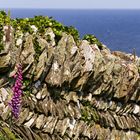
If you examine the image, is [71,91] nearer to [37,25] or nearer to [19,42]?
[37,25]

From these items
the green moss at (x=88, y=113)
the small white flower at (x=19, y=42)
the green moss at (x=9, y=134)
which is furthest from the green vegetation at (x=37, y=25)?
the green moss at (x=9, y=134)

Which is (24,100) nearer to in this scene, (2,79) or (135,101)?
(2,79)

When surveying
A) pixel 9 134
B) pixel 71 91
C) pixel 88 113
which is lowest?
pixel 88 113

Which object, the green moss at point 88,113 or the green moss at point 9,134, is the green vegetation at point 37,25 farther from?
the green moss at point 9,134

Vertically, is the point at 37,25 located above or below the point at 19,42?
above

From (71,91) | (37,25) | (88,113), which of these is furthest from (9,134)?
(88,113)

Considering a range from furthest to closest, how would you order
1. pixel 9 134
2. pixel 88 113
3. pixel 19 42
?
pixel 88 113 → pixel 19 42 → pixel 9 134

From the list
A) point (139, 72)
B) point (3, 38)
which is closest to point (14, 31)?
point (3, 38)

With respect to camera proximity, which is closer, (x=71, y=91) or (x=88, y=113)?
(x=71, y=91)

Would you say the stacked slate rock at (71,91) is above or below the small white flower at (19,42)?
below

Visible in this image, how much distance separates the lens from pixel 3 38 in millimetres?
22828

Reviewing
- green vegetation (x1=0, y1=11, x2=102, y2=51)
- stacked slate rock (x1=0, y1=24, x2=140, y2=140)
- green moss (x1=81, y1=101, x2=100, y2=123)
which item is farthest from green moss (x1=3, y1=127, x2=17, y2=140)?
green moss (x1=81, y1=101, x2=100, y2=123)

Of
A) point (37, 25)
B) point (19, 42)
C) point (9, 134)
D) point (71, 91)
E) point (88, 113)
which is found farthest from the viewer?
point (88, 113)

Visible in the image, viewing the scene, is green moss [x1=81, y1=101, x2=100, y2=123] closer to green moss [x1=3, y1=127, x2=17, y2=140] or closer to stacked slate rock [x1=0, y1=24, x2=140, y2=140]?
stacked slate rock [x1=0, y1=24, x2=140, y2=140]
